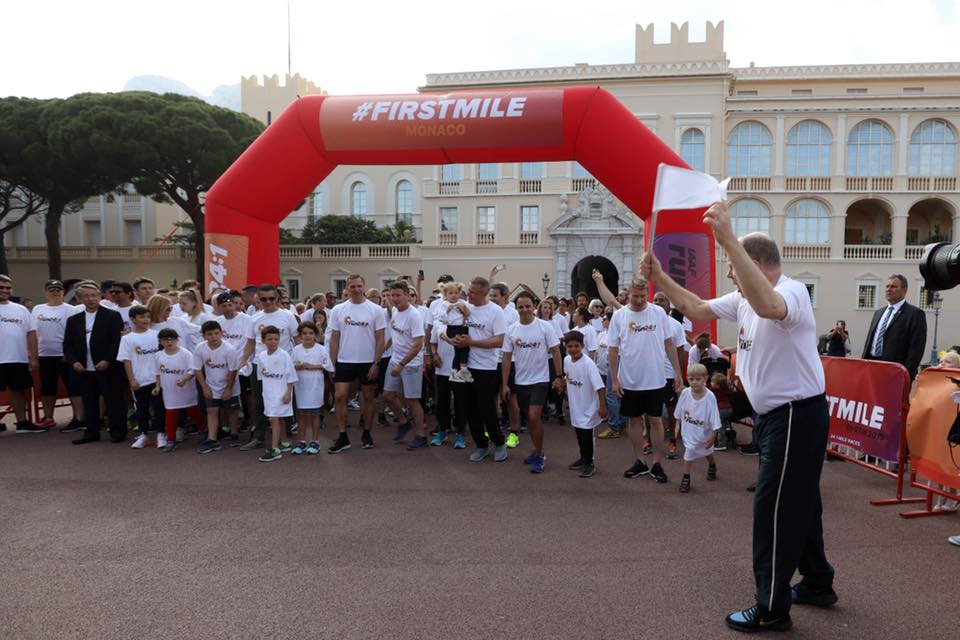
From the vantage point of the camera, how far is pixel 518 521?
4.97m

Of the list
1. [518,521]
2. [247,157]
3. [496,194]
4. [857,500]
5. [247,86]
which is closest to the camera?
[518,521]

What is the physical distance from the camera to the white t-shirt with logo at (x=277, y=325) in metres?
7.54

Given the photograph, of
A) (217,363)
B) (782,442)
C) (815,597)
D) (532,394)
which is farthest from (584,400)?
(217,363)

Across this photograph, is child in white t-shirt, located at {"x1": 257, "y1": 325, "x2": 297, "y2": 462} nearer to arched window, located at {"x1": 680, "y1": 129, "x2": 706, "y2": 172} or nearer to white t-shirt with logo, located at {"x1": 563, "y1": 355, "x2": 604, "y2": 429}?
white t-shirt with logo, located at {"x1": 563, "y1": 355, "x2": 604, "y2": 429}

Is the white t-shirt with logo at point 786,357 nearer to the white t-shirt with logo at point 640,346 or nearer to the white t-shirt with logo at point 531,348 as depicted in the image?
the white t-shirt with logo at point 640,346

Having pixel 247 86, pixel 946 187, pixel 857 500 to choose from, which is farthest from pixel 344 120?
pixel 247 86

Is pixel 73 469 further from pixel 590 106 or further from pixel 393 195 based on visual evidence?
pixel 393 195

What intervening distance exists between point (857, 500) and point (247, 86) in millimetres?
54150

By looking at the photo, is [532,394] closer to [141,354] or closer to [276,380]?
[276,380]

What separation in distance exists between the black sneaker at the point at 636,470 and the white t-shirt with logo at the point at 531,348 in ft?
3.96

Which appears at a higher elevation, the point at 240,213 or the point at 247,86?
the point at 247,86

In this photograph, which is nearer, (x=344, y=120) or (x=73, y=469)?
(x=73, y=469)

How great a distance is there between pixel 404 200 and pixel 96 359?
32.8 meters

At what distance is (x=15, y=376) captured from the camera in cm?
834
